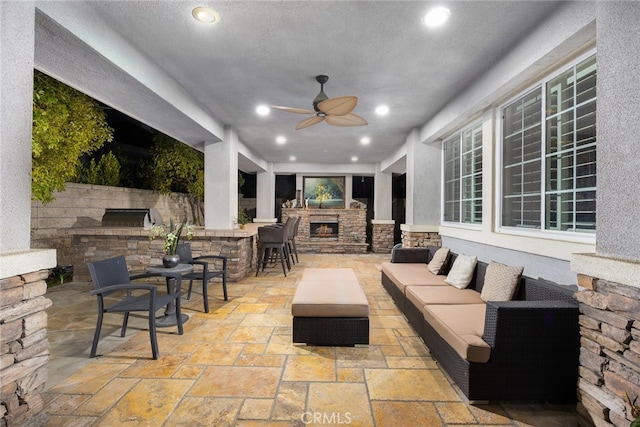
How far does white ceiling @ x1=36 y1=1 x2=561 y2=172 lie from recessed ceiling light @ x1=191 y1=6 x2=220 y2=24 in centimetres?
4

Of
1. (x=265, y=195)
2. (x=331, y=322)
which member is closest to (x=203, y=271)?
(x=331, y=322)

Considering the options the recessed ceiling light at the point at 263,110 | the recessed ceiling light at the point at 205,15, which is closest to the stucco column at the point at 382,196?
the recessed ceiling light at the point at 263,110

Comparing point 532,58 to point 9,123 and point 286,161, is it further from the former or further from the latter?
point 286,161

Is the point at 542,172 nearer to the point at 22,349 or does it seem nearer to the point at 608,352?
the point at 608,352

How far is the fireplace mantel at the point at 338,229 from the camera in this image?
9.41 meters

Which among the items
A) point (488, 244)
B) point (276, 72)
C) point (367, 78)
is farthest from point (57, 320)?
point (488, 244)

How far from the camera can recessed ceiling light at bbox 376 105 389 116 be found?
4.41 m

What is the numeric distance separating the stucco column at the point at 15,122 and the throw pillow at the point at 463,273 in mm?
3434

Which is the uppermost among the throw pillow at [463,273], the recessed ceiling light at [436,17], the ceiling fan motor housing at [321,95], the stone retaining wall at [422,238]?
the recessed ceiling light at [436,17]

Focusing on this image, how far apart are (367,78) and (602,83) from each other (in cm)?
217

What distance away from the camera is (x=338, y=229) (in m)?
9.71

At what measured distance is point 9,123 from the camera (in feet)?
5.25

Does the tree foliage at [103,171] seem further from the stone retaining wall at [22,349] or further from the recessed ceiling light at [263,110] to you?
the stone retaining wall at [22,349]

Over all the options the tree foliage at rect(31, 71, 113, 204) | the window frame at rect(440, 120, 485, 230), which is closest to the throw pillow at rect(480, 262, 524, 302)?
the window frame at rect(440, 120, 485, 230)
